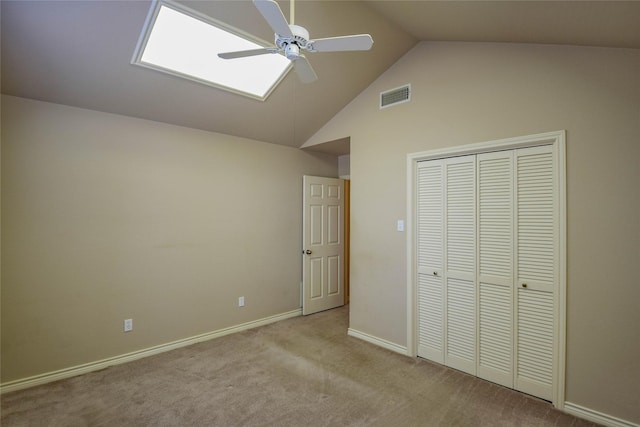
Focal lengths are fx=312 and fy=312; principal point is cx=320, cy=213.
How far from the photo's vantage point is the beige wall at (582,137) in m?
2.02

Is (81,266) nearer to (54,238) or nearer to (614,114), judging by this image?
(54,238)

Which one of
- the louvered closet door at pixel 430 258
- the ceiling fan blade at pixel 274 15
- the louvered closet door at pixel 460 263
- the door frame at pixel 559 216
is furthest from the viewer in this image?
the louvered closet door at pixel 430 258

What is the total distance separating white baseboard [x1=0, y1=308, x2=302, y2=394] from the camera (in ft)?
8.27

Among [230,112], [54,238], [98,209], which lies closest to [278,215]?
[230,112]

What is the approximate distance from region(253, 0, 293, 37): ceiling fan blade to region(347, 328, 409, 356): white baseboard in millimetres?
2967

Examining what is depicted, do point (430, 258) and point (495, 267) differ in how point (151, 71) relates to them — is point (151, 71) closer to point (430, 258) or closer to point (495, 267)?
point (430, 258)

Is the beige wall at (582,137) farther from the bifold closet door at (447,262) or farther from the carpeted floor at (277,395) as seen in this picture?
the carpeted floor at (277,395)

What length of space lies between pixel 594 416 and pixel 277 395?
2.23 metres

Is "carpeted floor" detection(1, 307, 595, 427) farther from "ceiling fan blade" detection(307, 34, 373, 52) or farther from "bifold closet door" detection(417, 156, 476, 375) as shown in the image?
"ceiling fan blade" detection(307, 34, 373, 52)

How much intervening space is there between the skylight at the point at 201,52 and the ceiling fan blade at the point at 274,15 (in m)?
1.11

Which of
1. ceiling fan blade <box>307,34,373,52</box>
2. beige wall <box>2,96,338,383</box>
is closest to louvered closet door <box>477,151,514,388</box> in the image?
ceiling fan blade <box>307,34,373,52</box>

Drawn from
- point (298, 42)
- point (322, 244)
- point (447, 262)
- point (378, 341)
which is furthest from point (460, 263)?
point (298, 42)

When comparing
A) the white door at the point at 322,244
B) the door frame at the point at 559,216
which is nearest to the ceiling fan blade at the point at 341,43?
the door frame at the point at 559,216

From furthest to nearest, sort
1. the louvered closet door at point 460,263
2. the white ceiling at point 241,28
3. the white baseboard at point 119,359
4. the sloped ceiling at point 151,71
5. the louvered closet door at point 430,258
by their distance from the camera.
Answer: the louvered closet door at point 430,258 → the louvered closet door at point 460,263 → the white baseboard at point 119,359 → the sloped ceiling at point 151,71 → the white ceiling at point 241,28
